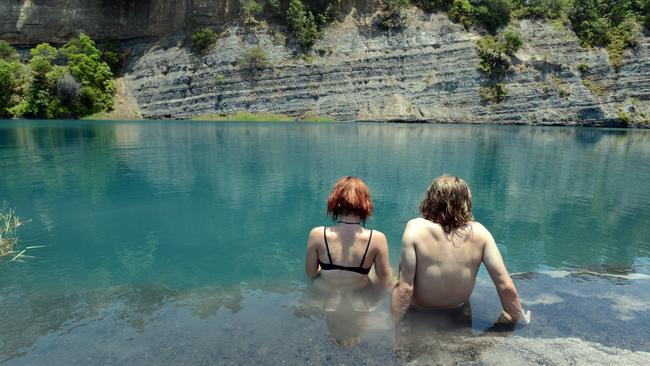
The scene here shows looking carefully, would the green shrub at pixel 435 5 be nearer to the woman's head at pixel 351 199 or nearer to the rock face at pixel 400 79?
the rock face at pixel 400 79

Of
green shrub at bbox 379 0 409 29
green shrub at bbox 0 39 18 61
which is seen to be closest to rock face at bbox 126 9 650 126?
green shrub at bbox 379 0 409 29

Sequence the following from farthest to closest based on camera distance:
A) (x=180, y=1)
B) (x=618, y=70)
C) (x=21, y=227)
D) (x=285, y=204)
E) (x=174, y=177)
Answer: (x=180, y=1) → (x=618, y=70) → (x=174, y=177) → (x=285, y=204) → (x=21, y=227)

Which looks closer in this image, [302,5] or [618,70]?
[618,70]

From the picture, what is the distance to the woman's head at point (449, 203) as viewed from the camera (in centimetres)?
428

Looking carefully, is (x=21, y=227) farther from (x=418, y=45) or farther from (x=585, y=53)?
(x=585, y=53)

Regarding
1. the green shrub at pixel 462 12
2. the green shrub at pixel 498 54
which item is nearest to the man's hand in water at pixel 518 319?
the green shrub at pixel 498 54

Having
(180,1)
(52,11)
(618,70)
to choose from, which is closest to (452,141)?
(618,70)

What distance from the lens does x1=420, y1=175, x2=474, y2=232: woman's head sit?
14.0 ft

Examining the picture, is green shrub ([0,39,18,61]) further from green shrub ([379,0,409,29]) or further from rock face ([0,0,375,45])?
green shrub ([379,0,409,29])

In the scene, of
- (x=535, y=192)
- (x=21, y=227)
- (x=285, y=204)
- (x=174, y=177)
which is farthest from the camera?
(x=174, y=177)

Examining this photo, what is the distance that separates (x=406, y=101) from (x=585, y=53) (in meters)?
22.2

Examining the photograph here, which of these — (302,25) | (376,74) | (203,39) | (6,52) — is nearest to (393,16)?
(376,74)

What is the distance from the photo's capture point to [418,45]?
53906 millimetres

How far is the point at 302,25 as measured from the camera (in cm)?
5600
